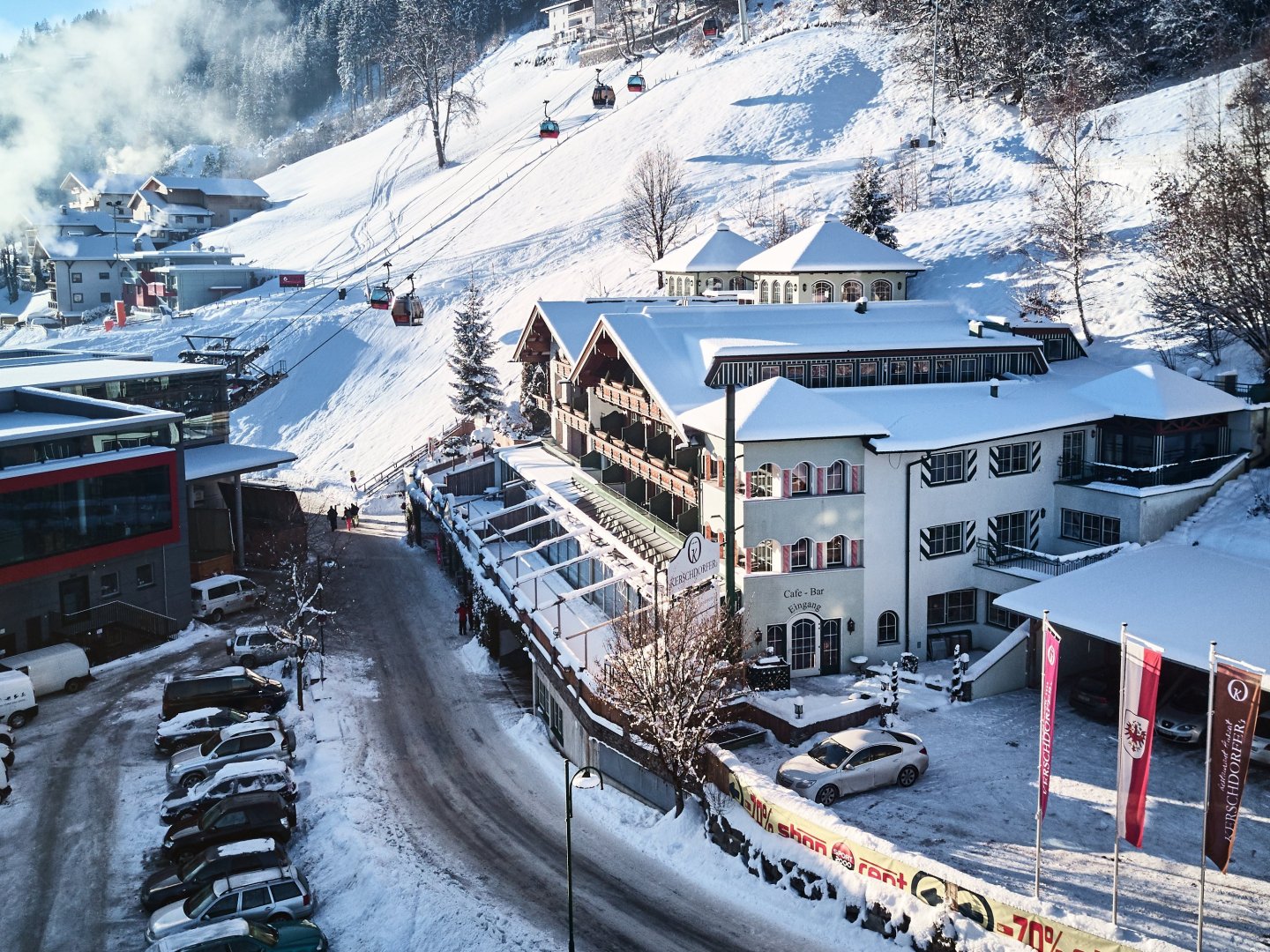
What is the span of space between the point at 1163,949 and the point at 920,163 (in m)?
73.5

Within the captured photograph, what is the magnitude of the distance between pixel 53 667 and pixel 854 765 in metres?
26.1

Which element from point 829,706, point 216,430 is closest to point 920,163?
point 216,430

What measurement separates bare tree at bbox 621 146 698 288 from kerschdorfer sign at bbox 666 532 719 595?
45418 millimetres

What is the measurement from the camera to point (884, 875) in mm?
22031

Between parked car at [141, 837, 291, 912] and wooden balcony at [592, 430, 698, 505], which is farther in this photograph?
wooden balcony at [592, 430, 698, 505]

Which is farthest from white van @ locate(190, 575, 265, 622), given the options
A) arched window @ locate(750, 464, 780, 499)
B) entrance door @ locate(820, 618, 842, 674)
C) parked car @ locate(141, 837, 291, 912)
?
entrance door @ locate(820, 618, 842, 674)

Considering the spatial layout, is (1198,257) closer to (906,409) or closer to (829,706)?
(906,409)

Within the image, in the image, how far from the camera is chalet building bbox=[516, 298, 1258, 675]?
34875mm

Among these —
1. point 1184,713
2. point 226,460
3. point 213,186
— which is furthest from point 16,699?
point 213,186

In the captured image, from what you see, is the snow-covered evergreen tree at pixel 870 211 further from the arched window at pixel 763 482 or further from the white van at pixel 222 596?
the white van at pixel 222 596

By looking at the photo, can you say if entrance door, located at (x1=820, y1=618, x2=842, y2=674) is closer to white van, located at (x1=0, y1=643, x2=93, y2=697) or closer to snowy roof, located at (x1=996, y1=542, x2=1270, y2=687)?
snowy roof, located at (x1=996, y1=542, x2=1270, y2=687)

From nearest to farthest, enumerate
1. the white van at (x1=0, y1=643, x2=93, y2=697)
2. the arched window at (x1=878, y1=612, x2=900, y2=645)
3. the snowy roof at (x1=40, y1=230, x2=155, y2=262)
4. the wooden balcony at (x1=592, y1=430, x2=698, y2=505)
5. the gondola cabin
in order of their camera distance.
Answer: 1. the arched window at (x1=878, y1=612, x2=900, y2=645)
2. the white van at (x1=0, y1=643, x2=93, y2=697)
3. the wooden balcony at (x1=592, y1=430, x2=698, y2=505)
4. the gondola cabin
5. the snowy roof at (x1=40, y1=230, x2=155, y2=262)

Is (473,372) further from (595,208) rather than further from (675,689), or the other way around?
(675,689)

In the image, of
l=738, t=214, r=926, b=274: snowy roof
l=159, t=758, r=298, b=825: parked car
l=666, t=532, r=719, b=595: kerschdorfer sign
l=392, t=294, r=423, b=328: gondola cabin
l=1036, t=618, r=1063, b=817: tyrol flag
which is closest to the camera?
l=1036, t=618, r=1063, b=817: tyrol flag
